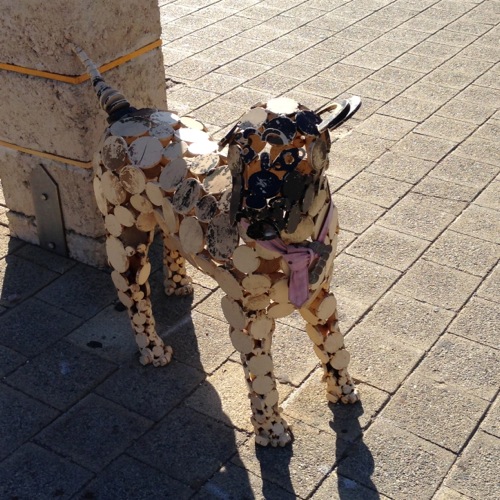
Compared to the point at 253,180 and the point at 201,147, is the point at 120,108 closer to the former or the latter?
the point at 201,147

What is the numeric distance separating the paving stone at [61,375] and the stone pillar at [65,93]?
1.00m

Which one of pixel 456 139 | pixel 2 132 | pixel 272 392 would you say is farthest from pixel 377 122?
pixel 272 392

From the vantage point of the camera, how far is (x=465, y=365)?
203 inches

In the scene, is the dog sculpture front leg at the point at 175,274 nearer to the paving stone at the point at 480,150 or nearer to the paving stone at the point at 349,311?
the paving stone at the point at 349,311

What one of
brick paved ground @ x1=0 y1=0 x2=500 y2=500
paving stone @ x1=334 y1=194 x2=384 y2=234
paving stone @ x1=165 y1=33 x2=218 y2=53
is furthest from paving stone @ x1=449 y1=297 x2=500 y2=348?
paving stone @ x1=165 y1=33 x2=218 y2=53

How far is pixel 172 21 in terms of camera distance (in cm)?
1022

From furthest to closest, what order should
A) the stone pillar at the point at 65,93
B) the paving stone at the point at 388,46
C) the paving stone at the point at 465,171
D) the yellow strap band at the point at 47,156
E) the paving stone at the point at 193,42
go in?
1. the paving stone at the point at 193,42
2. the paving stone at the point at 388,46
3. the paving stone at the point at 465,171
4. the yellow strap band at the point at 47,156
5. the stone pillar at the point at 65,93

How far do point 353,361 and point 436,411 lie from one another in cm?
61

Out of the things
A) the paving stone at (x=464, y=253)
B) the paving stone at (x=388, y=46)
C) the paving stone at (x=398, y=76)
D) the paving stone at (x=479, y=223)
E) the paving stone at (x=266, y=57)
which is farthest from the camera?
the paving stone at (x=388, y=46)

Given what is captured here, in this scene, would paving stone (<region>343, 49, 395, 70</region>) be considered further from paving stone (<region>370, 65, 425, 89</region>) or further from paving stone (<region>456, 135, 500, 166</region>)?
paving stone (<region>456, 135, 500, 166</region>)

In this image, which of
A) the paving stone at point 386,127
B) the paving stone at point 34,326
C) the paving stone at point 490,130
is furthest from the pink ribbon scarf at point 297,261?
the paving stone at point 490,130

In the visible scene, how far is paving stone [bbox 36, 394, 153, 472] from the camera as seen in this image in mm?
4618

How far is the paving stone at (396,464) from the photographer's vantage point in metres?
4.37

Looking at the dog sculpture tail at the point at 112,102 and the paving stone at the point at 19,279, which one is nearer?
the dog sculpture tail at the point at 112,102
